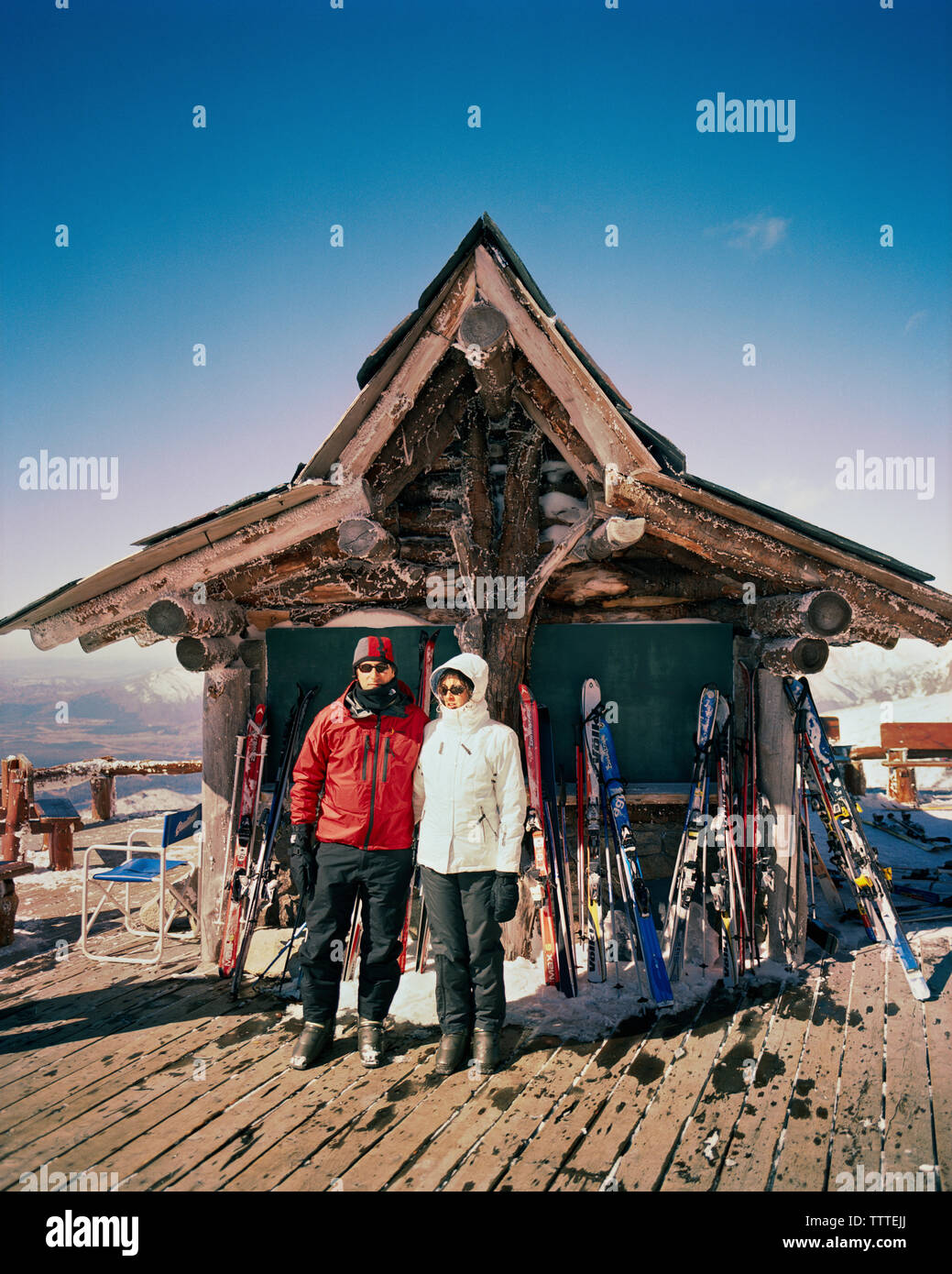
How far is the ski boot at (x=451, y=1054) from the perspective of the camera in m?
3.75

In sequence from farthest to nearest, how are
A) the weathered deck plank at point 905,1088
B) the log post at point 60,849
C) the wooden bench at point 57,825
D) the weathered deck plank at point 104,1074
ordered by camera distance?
the log post at point 60,849 → the wooden bench at point 57,825 → the weathered deck plank at point 104,1074 → the weathered deck plank at point 905,1088

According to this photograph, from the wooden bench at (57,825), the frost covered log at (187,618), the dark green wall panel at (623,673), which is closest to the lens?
the frost covered log at (187,618)

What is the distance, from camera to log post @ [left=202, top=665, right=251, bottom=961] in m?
5.33

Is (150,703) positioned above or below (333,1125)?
below

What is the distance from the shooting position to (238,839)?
17.3 feet

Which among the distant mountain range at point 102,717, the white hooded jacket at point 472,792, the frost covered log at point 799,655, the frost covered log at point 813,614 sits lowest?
the distant mountain range at point 102,717

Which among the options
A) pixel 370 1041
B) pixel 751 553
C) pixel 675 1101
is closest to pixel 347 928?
pixel 370 1041

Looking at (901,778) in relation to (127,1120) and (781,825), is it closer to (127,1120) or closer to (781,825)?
(781,825)

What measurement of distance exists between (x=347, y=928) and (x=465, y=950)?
693 millimetres

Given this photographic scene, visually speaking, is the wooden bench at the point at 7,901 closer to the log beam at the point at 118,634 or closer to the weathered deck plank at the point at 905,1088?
the log beam at the point at 118,634

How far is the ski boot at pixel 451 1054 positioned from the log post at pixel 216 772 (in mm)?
2268

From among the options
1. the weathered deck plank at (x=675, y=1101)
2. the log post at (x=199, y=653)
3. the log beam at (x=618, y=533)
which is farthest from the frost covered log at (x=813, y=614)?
the log post at (x=199, y=653)

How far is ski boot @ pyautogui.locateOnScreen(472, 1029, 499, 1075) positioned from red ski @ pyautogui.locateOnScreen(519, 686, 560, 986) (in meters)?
0.98
